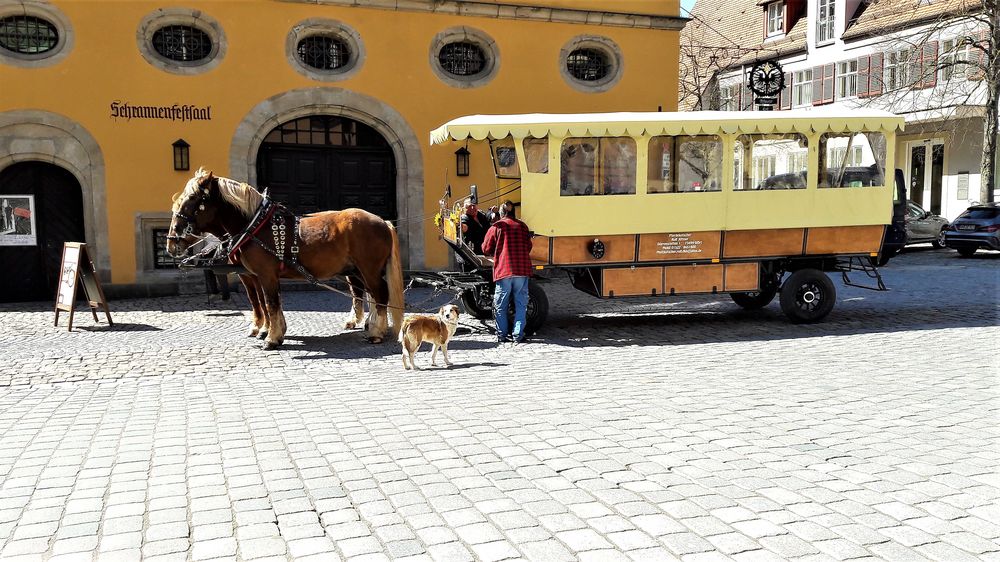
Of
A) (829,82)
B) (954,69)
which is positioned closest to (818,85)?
(829,82)

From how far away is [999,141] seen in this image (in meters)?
26.5

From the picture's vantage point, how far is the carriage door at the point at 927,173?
30.5m

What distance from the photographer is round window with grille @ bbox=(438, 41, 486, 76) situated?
16047 millimetres

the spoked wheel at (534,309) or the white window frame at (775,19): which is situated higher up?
the white window frame at (775,19)

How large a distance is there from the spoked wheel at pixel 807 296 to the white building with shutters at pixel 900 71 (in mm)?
14732

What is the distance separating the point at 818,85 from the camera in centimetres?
3212

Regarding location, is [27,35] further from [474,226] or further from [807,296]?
[807,296]

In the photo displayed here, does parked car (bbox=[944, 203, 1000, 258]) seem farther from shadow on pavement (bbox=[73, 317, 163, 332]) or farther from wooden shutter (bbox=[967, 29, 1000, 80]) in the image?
shadow on pavement (bbox=[73, 317, 163, 332])

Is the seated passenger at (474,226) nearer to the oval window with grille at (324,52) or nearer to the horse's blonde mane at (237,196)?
the horse's blonde mane at (237,196)

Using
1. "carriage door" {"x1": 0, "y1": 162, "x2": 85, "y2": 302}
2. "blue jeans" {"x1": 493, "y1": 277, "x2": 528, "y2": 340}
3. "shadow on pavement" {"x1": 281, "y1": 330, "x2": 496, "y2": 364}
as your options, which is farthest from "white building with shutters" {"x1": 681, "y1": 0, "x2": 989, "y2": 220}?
"carriage door" {"x1": 0, "y1": 162, "x2": 85, "y2": 302}

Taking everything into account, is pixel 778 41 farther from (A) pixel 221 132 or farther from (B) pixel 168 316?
(B) pixel 168 316

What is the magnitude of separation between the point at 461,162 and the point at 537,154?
20.4 ft

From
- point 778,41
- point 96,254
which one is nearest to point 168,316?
point 96,254

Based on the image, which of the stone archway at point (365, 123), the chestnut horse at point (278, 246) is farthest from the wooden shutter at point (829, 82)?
the chestnut horse at point (278, 246)
